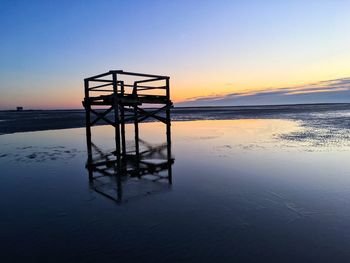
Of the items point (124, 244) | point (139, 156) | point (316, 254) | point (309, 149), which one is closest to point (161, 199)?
point (124, 244)

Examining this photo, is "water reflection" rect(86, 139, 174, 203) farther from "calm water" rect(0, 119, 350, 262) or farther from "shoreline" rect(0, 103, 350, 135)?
"shoreline" rect(0, 103, 350, 135)

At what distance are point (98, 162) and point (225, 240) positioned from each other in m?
7.39

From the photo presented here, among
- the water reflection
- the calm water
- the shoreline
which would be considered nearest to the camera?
the calm water

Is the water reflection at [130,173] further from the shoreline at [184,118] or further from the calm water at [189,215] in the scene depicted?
the shoreline at [184,118]

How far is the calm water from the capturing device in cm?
385

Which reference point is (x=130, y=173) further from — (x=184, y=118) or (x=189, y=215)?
(x=184, y=118)

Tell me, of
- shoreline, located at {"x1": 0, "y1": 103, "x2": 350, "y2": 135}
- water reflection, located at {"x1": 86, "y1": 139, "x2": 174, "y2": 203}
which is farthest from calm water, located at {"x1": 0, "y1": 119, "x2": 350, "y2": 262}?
shoreline, located at {"x1": 0, "y1": 103, "x2": 350, "y2": 135}

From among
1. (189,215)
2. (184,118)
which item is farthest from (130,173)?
(184,118)

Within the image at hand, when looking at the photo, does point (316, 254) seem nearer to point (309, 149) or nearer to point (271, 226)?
point (271, 226)

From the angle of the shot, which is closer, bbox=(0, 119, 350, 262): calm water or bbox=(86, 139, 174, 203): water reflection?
bbox=(0, 119, 350, 262): calm water

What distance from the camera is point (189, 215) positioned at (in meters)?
5.15

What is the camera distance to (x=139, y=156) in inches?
462

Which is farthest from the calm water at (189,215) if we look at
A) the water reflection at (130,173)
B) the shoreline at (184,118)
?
the shoreline at (184,118)

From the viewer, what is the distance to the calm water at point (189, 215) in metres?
3.85
